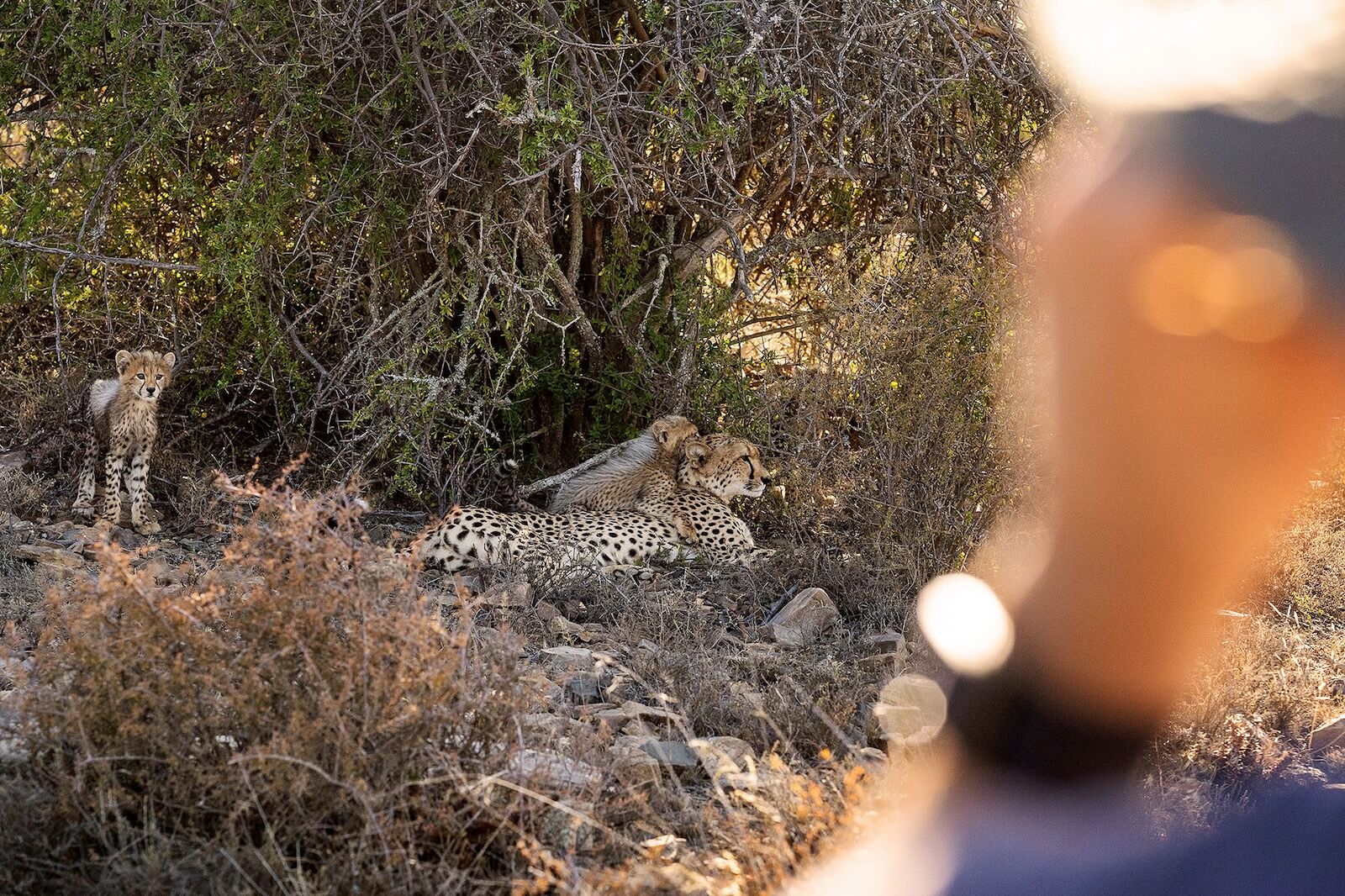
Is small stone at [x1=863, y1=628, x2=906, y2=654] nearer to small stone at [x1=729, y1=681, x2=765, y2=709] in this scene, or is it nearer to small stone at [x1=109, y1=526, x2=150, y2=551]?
small stone at [x1=729, y1=681, x2=765, y2=709]

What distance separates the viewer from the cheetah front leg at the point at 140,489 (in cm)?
612

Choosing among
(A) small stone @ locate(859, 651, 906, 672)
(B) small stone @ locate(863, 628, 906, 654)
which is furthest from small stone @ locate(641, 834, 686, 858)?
(B) small stone @ locate(863, 628, 906, 654)

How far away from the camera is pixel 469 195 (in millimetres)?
6027

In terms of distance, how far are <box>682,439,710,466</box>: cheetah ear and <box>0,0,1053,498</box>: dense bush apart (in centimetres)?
28

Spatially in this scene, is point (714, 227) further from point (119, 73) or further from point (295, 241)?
point (119, 73)

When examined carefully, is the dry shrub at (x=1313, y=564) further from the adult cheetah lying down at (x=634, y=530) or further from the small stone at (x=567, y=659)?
the small stone at (x=567, y=659)

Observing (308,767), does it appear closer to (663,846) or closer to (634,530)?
(663,846)

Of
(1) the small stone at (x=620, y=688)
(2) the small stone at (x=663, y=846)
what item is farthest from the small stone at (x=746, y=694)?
(2) the small stone at (x=663, y=846)

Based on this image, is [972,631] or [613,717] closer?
[972,631]

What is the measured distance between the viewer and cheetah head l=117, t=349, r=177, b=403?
6.08 metres

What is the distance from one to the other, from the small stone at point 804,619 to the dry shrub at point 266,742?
2.13m

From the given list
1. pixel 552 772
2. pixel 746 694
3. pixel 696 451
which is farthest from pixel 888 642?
pixel 696 451

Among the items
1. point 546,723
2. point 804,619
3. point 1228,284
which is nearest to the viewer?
point 1228,284

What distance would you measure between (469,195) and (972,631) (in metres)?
3.75
